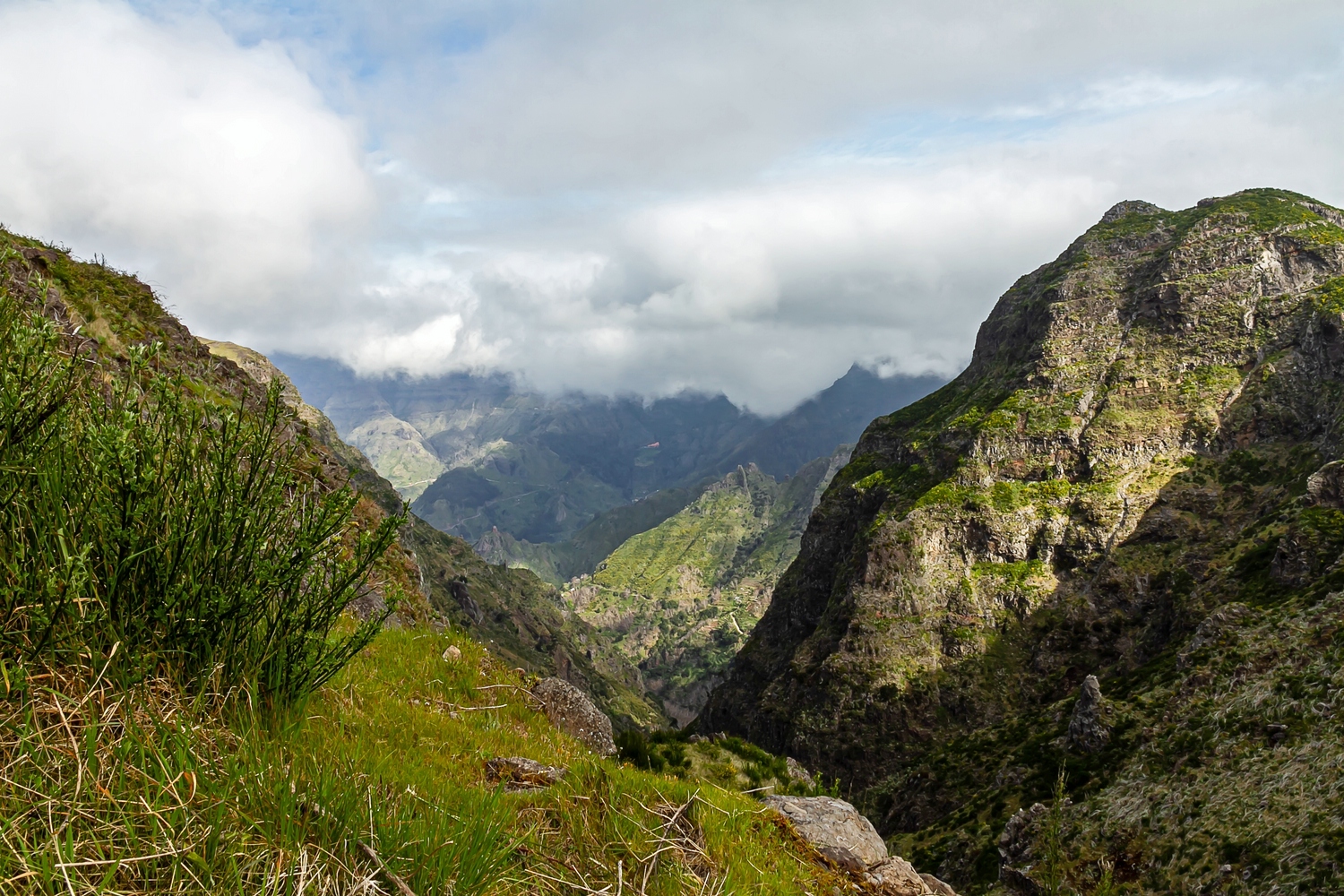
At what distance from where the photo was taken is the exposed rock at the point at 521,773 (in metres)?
6.57

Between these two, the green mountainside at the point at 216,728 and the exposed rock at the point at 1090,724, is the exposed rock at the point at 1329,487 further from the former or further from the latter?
the green mountainside at the point at 216,728

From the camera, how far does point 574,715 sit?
1182cm

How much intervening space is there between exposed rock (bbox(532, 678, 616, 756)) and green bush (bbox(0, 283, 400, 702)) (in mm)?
6229

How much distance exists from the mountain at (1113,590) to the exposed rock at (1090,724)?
1.03ft

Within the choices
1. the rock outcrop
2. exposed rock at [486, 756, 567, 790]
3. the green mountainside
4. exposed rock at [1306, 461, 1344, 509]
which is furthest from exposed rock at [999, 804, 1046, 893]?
exposed rock at [1306, 461, 1344, 509]

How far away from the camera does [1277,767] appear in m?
45.6

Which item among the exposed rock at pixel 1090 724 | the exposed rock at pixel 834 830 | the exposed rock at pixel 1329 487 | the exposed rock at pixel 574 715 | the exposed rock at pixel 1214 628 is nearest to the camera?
the exposed rock at pixel 834 830

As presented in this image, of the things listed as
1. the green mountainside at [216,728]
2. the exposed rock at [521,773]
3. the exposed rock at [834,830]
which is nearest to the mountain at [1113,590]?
the exposed rock at [834,830]

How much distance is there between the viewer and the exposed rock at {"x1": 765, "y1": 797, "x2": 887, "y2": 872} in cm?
719

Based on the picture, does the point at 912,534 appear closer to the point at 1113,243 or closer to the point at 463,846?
the point at 1113,243

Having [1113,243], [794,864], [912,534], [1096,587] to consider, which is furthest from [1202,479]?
[794,864]

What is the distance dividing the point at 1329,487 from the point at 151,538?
125773 mm

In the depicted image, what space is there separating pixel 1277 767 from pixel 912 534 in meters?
Result: 102

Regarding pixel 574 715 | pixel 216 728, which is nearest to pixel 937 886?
pixel 574 715
